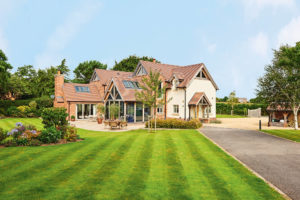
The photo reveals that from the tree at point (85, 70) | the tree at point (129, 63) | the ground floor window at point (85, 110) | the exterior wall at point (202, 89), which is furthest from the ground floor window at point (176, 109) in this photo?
the tree at point (85, 70)

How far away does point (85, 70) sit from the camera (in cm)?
6788

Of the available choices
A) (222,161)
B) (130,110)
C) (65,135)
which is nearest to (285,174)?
(222,161)

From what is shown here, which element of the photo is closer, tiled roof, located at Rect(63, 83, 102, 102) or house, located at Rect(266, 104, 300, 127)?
house, located at Rect(266, 104, 300, 127)

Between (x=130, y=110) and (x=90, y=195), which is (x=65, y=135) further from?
(x=130, y=110)

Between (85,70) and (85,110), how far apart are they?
3129cm

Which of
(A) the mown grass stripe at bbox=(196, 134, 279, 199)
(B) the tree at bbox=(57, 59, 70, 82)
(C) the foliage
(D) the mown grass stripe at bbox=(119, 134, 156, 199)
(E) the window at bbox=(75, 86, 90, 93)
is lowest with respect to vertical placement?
(A) the mown grass stripe at bbox=(196, 134, 279, 199)

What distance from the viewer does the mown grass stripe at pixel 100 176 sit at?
6.79 meters

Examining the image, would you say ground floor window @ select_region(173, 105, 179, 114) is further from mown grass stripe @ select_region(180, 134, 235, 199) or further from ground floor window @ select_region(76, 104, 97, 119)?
mown grass stripe @ select_region(180, 134, 235, 199)

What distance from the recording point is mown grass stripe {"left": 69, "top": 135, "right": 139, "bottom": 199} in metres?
6.79

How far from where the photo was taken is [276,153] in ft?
41.9

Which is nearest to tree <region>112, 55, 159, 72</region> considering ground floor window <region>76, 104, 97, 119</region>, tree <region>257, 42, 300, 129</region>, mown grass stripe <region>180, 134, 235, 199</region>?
ground floor window <region>76, 104, 97, 119</region>

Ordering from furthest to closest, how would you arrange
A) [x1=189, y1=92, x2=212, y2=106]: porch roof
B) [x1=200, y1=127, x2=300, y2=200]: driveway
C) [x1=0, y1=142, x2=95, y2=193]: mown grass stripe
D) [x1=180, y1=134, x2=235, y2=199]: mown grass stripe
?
[x1=189, y1=92, x2=212, y2=106]: porch roof, [x1=200, y1=127, x2=300, y2=200]: driveway, [x1=0, y1=142, x2=95, y2=193]: mown grass stripe, [x1=180, y1=134, x2=235, y2=199]: mown grass stripe

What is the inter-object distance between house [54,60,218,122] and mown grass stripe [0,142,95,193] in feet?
64.7

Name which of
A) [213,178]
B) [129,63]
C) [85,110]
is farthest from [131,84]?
[129,63]
